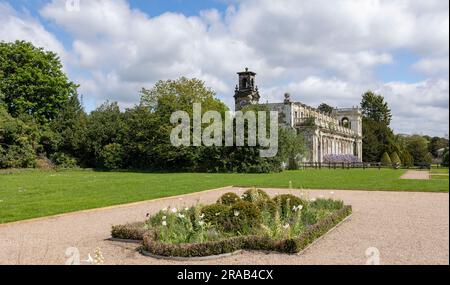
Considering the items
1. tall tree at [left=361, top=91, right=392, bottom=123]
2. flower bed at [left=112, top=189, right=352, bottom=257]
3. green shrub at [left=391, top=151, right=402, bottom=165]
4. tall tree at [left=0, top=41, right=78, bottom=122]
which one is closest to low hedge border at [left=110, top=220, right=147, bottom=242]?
flower bed at [left=112, top=189, right=352, bottom=257]

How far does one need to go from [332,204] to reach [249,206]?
13.8ft

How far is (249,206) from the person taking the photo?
9805mm

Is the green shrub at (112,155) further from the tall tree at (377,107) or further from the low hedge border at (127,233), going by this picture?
the tall tree at (377,107)

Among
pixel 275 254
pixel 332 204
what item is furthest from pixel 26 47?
pixel 275 254

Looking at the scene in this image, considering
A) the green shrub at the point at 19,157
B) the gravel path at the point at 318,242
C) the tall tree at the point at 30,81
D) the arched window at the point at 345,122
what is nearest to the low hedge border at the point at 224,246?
the gravel path at the point at 318,242

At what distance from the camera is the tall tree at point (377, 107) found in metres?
92.7

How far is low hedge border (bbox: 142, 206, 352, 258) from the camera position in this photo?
26.4ft

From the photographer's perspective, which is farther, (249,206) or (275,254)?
(249,206)

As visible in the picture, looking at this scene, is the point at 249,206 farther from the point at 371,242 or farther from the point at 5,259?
the point at 5,259

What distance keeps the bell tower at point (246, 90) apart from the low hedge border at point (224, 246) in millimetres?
54587

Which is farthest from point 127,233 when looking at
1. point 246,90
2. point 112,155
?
point 246,90

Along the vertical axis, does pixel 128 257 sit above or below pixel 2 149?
below

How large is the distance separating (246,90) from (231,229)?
55.0 metres

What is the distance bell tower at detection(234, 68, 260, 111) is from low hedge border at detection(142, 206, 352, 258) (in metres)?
54.6
